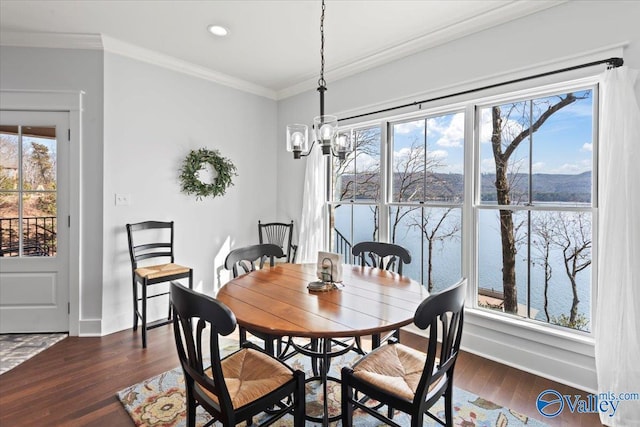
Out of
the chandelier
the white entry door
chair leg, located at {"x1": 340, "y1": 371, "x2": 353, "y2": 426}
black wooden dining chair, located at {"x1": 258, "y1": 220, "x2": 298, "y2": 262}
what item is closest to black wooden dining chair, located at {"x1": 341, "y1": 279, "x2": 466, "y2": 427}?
A: chair leg, located at {"x1": 340, "y1": 371, "x2": 353, "y2": 426}

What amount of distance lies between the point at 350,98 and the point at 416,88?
2.70 ft

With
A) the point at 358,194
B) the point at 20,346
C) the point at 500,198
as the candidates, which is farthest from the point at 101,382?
the point at 500,198

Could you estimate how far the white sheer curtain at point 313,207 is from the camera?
403 cm

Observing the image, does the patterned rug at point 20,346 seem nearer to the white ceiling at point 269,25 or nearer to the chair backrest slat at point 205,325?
the chair backrest slat at point 205,325

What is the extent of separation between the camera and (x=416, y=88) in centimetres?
312

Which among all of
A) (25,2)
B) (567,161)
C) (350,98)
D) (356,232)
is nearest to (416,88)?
(350,98)

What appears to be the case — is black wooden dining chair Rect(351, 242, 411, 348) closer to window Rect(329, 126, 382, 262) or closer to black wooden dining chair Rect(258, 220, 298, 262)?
window Rect(329, 126, 382, 262)

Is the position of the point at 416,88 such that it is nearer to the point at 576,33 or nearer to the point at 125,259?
the point at 576,33

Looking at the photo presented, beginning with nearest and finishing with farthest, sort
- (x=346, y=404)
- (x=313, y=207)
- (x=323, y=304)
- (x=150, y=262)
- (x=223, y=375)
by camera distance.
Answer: (x=223, y=375) < (x=346, y=404) < (x=323, y=304) < (x=150, y=262) < (x=313, y=207)

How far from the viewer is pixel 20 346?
290 centimetres

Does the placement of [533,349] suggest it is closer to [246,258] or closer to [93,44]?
[246,258]

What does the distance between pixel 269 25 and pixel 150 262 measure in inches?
104

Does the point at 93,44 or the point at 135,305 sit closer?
the point at 93,44

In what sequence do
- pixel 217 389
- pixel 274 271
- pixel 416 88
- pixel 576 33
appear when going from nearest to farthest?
pixel 217 389 < pixel 576 33 < pixel 274 271 < pixel 416 88
